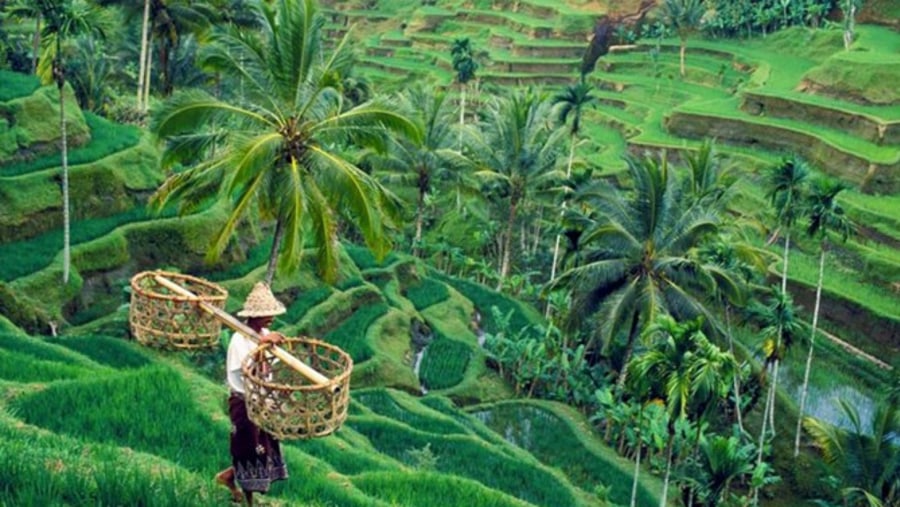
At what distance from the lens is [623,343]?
80.2 feet

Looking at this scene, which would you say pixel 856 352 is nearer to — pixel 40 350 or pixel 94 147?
pixel 94 147

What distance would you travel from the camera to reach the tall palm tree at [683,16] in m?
49.5

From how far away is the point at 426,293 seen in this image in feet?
91.1

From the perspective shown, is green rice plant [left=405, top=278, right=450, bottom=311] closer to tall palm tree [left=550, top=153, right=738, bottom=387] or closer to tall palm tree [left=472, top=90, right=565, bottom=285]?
tall palm tree [left=472, top=90, right=565, bottom=285]

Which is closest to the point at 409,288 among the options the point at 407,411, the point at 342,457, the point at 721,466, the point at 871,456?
the point at 407,411

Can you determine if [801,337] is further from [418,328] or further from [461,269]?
[461,269]

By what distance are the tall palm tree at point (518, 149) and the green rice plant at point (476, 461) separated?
1350 cm

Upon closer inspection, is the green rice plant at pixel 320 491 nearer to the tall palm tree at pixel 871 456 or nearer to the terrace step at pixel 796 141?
the tall palm tree at pixel 871 456

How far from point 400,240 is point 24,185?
18.5 m

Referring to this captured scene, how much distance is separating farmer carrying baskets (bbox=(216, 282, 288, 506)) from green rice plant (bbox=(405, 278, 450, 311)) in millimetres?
20350

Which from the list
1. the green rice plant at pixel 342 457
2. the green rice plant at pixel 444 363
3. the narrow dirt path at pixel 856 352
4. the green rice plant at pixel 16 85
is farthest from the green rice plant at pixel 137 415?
the narrow dirt path at pixel 856 352

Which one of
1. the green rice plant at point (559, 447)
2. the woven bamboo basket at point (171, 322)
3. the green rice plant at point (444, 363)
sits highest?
the woven bamboo basket at point (171, 322)

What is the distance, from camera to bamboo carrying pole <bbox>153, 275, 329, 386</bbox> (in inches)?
220

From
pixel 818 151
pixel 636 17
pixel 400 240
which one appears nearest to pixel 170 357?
pixel 400 240
